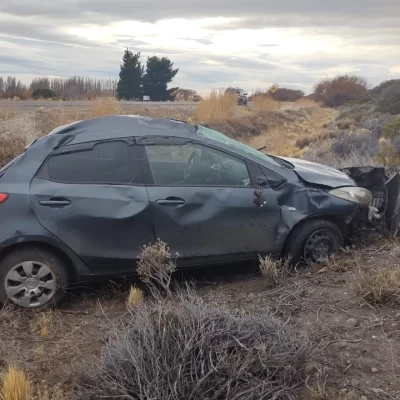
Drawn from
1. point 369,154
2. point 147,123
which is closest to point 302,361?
point 147,123

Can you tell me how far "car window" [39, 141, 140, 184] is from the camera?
5.73 metres

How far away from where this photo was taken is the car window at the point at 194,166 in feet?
19.4

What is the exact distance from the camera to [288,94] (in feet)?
220

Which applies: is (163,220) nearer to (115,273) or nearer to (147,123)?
(115,273)

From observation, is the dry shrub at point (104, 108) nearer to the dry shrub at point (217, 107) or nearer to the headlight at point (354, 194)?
the dry shrub at point (217, 107)

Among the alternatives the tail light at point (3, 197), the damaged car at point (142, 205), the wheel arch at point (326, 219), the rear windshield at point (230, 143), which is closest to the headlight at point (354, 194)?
the damaged car at point (142, 205)

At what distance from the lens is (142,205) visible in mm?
A: 5715

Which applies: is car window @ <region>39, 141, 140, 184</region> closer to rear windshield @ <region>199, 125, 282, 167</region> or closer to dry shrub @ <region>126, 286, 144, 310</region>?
rear windshield @ <region>199, 125, 282, 167</region>

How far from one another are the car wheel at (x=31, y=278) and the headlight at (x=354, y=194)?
2839 millimetres

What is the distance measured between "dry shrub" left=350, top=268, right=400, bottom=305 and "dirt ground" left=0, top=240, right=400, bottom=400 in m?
0.07

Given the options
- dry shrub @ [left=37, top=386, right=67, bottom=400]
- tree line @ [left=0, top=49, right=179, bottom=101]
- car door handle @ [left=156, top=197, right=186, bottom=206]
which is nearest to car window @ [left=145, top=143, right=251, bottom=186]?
car door handle @ [left=156, top=197, right=186, bottom=206]

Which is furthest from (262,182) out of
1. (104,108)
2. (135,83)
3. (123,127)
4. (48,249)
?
(135,83)

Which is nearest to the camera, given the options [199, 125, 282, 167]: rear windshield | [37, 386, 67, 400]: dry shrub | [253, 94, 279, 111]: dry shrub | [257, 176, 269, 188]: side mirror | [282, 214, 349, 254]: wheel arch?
[37, 386, 67, 400]: dry shrub

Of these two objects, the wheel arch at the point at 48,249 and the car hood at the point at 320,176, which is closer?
the wheel arch at the point at 48,249
